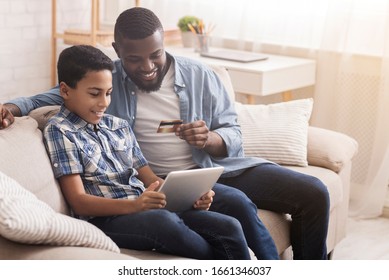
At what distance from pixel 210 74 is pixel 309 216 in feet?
1.69

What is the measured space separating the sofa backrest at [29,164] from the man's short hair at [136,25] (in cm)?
40

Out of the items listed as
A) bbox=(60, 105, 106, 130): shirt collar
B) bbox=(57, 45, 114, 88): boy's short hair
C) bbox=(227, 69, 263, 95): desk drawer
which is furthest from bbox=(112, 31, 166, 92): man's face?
bbox=(227, 69, 263, 95): desk drawer

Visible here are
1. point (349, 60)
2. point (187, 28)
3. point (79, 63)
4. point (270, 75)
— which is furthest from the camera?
point (187, 28)

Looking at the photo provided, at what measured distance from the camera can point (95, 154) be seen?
1876 millimetres

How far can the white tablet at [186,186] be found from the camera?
5.76 feet

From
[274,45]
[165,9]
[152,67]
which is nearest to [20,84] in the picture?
[165,9]

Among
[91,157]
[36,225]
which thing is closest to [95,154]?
[91,157]

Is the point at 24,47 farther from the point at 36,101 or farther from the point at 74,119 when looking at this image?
the point at 74,119

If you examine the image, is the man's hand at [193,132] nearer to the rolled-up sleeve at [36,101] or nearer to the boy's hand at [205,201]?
the boy's hand at [205,201]

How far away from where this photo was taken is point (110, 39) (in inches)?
150

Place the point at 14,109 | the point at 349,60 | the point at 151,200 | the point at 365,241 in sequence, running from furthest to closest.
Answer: the point at 349,60 → the point at 365,241 → the point at 14,109 → the point at 151,200

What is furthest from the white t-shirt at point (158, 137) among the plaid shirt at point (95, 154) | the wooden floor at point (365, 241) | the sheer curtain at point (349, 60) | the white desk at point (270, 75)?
the sheer curtain at point (349, 60)

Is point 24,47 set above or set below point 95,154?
below

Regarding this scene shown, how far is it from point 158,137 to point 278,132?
56cm
